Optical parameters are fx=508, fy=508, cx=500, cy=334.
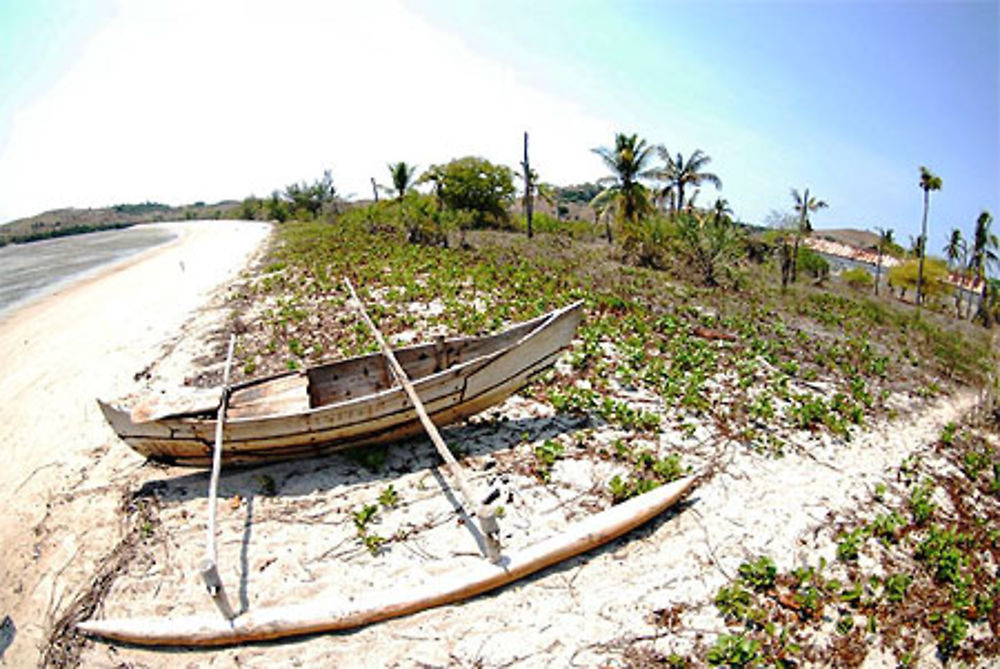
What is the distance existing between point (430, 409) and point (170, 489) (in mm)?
2753

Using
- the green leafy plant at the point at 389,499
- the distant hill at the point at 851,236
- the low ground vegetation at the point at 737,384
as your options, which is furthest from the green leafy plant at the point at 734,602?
the distant hill at the point at 851,236

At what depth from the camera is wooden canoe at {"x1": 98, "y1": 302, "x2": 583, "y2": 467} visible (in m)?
4.84

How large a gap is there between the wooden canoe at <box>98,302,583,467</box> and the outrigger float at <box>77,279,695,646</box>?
0.04 feet

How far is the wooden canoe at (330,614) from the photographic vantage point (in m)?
3.46

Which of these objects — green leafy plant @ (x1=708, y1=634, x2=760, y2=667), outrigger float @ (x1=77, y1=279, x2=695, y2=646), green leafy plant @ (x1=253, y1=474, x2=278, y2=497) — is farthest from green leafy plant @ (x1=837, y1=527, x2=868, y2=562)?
green leafy plant @ (x1=253, y1=474, x2=278, y2=497)

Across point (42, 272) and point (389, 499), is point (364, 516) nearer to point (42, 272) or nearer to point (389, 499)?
point (389, 499)

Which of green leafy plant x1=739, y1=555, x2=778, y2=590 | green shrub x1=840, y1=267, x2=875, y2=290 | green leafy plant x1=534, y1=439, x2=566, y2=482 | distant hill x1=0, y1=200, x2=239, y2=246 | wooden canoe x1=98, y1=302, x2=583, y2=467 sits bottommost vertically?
green shrub x1=840, y1=267, x2=875, y2=290

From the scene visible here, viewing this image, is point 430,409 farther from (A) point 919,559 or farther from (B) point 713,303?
(B) point 713,303

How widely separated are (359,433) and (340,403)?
41cm

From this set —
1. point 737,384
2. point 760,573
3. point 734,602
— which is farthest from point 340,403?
point 737,384

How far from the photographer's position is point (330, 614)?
3500 mm

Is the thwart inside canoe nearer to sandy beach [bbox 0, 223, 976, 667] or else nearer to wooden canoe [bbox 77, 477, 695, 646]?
sandy beach [bbox 0, 223, 976, 667]

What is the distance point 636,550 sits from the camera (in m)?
4.12

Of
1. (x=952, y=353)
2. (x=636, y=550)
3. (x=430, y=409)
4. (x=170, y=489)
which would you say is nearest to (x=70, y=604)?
(x=170, y=489)
